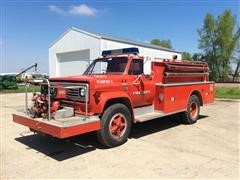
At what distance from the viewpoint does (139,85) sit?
22.5 feet

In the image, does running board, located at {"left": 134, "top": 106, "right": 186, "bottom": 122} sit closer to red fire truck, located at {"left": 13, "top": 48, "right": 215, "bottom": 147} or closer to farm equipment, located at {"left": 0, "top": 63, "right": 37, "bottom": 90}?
red fire truck, located at {"left": 13, "top": 48, "right": 215, "bottom": 147}

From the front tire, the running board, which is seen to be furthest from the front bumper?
the running board

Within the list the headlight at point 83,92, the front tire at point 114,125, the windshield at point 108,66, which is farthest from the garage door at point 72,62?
the headlight at point 83,92

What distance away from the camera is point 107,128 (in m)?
5.76

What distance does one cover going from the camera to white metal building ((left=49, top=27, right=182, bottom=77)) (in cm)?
2003

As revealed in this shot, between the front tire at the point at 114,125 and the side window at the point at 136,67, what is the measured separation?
3.66ft

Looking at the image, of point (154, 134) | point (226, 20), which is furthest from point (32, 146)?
point (226, 20)

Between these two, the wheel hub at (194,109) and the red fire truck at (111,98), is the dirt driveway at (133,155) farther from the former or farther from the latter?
the wheel hub at (194,109)

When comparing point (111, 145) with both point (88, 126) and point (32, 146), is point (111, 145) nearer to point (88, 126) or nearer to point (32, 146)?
point (88, 126)

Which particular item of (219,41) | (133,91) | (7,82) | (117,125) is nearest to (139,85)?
(133,91)

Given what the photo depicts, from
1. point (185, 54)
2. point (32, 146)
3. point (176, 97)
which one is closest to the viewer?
point (32, 146)

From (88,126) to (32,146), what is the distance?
171cm

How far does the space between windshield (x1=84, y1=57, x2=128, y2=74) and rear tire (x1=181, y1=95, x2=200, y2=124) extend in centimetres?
281

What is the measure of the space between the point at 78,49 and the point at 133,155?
17425 mm
